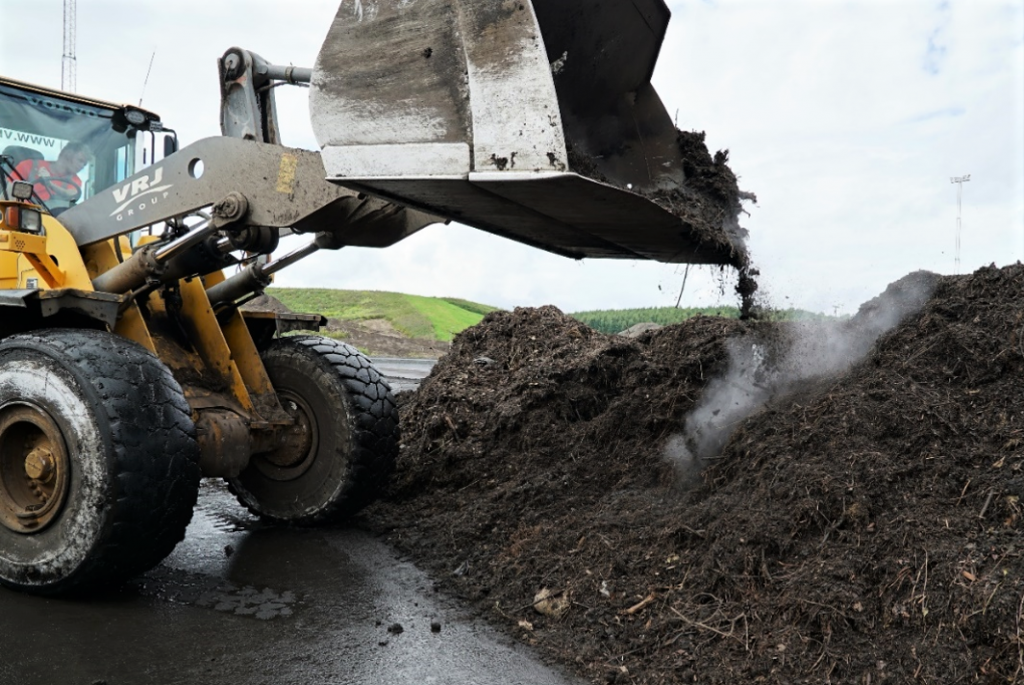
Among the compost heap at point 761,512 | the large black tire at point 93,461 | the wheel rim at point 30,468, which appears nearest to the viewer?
the compost heap at point 761,512

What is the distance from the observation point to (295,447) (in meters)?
5.71

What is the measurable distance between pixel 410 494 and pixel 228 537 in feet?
4.33

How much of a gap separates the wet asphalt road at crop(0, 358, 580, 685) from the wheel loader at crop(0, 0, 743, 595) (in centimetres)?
29

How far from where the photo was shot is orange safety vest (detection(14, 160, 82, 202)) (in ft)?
18.1

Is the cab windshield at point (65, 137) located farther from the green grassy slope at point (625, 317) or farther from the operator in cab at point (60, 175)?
the green grassy slope at point (625, 317)

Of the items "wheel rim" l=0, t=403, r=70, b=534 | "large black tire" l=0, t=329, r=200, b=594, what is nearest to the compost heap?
"large black tire" l=0, t=329, r=200, b=594

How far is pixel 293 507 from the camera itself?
5699 millimetres

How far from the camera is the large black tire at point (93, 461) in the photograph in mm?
3990

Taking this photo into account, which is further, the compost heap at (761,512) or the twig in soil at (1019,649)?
the compost heap at (761,512)

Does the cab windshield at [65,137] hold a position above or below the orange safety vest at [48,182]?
above

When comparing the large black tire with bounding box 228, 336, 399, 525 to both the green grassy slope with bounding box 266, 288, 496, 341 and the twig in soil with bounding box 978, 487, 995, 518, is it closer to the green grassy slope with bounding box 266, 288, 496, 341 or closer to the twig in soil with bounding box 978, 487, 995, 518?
the twig in soil with bounding box 978, 487, 995, 518

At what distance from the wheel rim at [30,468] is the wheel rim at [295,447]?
5.18 feet

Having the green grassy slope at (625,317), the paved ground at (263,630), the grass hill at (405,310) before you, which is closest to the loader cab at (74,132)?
the paved ground at (263,630)

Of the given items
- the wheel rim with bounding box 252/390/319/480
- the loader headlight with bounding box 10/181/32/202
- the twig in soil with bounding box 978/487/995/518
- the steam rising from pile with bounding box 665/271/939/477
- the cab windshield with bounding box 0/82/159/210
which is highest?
the cab windshield with bounding box 0/82/159/210
